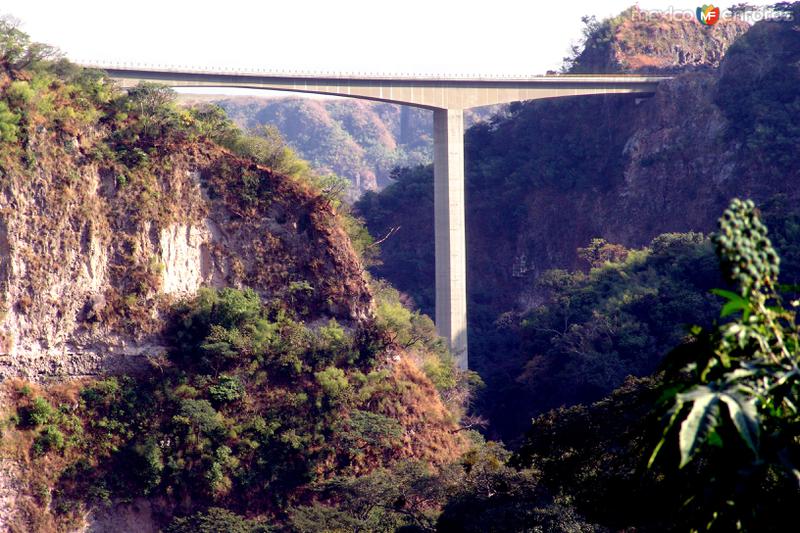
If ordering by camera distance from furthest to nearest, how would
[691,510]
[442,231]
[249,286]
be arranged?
[442,231] → [249,286] → [691,510]

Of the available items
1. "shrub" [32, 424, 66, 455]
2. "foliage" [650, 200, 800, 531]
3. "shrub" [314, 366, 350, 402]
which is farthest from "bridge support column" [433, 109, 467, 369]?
"foliage" [650, 200, 800, 531]

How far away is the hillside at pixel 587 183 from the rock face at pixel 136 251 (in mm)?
17632

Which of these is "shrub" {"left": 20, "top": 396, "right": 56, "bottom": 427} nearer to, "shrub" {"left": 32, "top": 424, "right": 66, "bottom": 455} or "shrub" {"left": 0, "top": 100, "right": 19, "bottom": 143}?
"shrub" {"left": 32, "top": 424, "right": 66, "bottom": 455}

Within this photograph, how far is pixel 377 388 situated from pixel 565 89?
103 feet

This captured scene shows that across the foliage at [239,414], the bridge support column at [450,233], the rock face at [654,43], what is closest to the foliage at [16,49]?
the foliage at [239,414]

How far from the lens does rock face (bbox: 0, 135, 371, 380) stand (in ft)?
→ 153

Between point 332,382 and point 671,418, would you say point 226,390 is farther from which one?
point 671,418

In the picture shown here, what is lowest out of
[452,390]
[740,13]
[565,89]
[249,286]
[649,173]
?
[452,390]

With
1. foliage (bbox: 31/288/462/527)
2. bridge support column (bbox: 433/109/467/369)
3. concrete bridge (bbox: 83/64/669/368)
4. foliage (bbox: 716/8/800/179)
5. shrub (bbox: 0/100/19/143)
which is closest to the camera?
foliage (bbox: 31/288/462/527)

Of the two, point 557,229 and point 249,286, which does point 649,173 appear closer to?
point 557,229

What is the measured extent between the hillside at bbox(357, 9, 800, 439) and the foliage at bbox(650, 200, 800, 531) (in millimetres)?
53811

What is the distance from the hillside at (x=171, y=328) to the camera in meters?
45.2

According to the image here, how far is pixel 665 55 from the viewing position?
93125 millimetres

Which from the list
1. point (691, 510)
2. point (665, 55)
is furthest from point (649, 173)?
point (691, 510)
